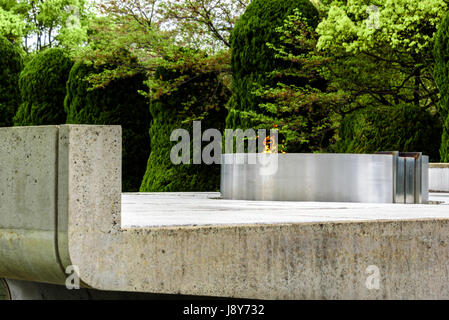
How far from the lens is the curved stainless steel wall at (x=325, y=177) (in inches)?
326

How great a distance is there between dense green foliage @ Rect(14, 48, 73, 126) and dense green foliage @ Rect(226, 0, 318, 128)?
7.66 m

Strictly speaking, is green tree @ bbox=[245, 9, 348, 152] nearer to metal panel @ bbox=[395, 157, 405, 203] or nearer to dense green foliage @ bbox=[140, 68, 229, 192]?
dense green foliage @ bbox=[140, 68, 229, 192]

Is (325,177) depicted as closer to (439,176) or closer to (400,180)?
(400,180)

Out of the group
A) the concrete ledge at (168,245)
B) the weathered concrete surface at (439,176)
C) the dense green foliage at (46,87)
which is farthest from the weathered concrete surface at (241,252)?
the dense green foliage at (46,87)

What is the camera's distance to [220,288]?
4.29 meters

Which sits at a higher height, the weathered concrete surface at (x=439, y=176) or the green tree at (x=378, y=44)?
the green tree at (x=378, y=44)

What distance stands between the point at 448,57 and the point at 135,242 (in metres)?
11.2

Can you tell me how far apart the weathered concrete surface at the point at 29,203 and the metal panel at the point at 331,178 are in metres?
4.64

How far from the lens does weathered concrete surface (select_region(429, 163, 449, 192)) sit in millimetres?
12461

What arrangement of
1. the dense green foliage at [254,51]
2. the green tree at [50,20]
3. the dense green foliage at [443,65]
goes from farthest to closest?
the green tree at [50,20]
the dense green foliage at [254,51]
the dense green foliage at [443,65]

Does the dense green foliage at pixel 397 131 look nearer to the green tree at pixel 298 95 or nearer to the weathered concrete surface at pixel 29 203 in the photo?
the green tree at pixel 298 95

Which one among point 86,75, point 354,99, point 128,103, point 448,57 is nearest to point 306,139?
point 354,99

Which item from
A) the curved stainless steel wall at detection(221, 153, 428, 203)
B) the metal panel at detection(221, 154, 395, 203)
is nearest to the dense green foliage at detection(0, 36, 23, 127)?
the curved stainless steel wall at detection(221, 153, 428, 203)

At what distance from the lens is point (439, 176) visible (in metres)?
12.7
